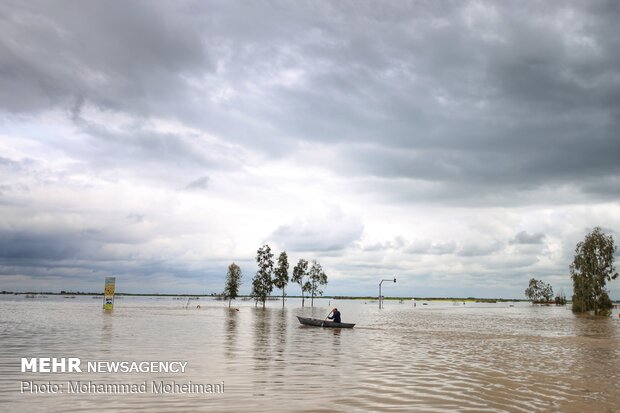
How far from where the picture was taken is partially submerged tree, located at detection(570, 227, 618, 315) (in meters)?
89.0

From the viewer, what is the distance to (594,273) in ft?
296

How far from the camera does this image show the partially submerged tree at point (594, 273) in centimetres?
8900

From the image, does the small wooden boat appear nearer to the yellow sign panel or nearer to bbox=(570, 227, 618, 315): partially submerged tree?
the yellow sign panel

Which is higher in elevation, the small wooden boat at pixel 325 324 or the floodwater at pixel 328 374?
the floodwater at pixel 328 374

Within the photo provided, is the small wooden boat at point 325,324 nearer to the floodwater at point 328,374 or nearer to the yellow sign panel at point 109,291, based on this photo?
the floodwater at point 328,374

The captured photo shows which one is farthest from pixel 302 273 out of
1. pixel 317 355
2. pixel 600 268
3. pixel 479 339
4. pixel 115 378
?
pixel 115 378

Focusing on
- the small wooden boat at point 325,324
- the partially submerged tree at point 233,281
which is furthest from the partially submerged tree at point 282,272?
the small wooden boat at point 325,324

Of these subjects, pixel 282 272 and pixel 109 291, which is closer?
pixel 109 291

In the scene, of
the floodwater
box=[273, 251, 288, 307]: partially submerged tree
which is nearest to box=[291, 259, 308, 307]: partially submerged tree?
box=[273, 251, 288, 307]: partially submerged tree

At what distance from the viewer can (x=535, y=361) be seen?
2520 cm

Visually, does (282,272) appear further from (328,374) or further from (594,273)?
(328,374)

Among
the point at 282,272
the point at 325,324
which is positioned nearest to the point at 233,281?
the point at 282,272

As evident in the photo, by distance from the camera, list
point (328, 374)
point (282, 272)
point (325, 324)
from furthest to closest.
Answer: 1. point (282, 272)
2. point (325, 324)
3. point (328, 374)

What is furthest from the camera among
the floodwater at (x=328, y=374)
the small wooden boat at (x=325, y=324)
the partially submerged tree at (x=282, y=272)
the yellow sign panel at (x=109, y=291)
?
the partially submerged tree at (x=282, y=272)
